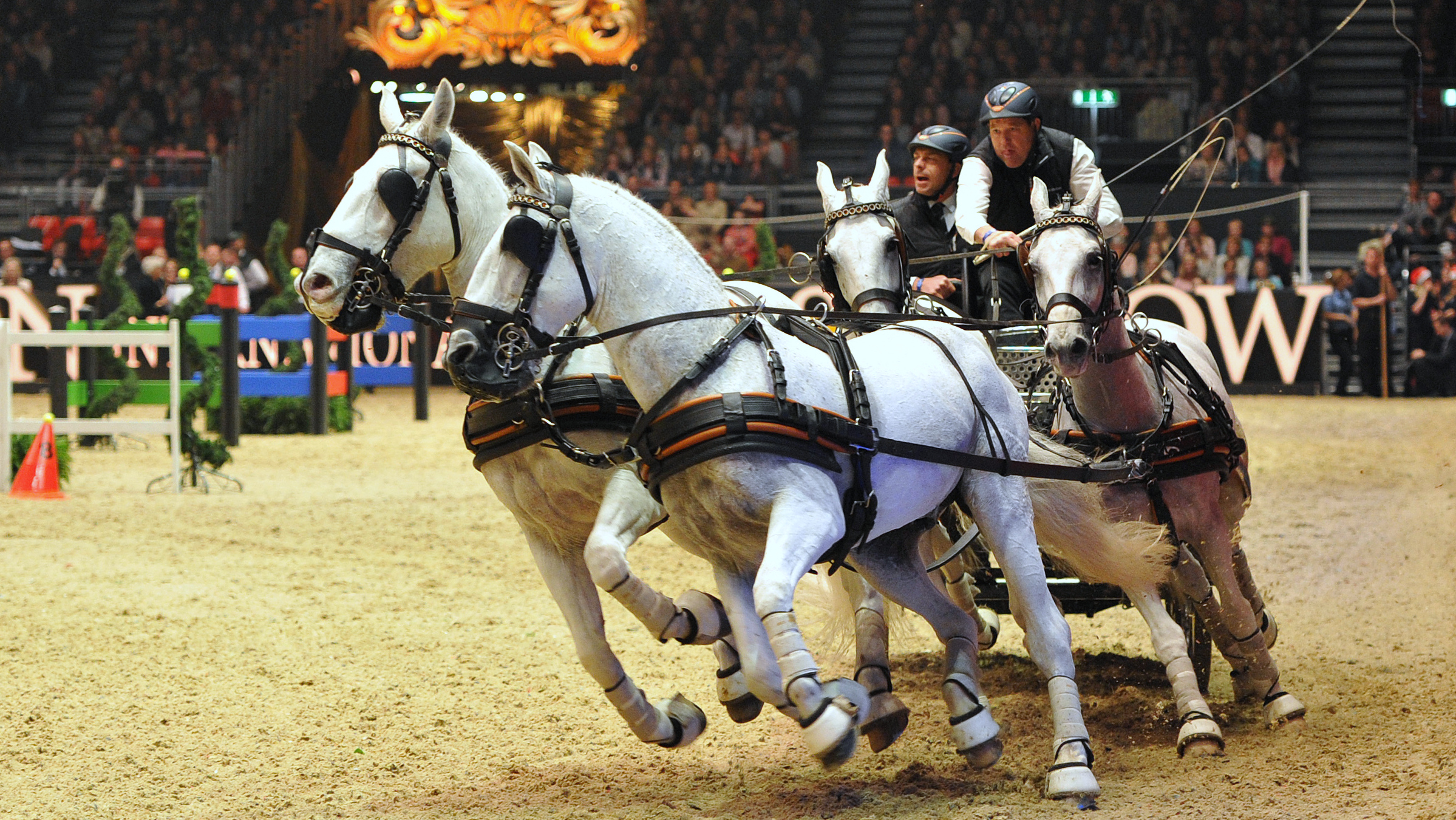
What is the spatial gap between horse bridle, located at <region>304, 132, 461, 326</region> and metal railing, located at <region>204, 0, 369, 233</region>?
17179 mm

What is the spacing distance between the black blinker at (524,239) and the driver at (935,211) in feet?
7.13

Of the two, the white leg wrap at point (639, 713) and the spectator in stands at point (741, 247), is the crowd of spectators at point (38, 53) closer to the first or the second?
the spectator in stands at point (741, 247)

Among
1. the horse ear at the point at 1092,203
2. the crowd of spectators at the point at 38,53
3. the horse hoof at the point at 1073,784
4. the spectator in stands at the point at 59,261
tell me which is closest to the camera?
the horse hoof at the point at 1073,784

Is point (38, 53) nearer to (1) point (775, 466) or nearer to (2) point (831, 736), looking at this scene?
(1) point (775, 466)

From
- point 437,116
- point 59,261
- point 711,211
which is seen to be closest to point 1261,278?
point 711,211

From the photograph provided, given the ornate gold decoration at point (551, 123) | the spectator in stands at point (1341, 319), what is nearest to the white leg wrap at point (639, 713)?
the spectator in stands at point (1341, 319)

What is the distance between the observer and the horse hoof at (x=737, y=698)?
4.00 meters

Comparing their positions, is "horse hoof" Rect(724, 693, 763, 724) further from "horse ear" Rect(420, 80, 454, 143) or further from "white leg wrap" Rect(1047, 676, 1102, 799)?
"horse ear" Rect(420, 80, 454, 143)

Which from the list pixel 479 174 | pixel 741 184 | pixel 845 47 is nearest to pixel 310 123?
pixel 741 184

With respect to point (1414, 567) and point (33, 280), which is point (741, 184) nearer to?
point (33, 280)

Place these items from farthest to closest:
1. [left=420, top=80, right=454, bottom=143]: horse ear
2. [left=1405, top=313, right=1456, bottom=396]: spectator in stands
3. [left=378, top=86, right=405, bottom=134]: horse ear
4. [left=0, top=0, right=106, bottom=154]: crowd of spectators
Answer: [left=0, top=0, right=106, bottom=154]: crowd of spectators < [left=1405, top=313, right=1456, bottom=396]: spectator in stands < [left=378, top=86, right=405, bottom=134]: horse ear < [left=420, top=80, right=454, bottom=143]: horse ear

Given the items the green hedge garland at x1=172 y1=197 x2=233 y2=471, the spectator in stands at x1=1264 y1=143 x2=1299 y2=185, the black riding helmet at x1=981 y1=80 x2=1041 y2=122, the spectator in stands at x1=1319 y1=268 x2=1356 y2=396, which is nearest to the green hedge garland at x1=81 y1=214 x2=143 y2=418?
the green hedge garland at x1=172 y1=197 x2=233 y2=471

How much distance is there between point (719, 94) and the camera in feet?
68.3

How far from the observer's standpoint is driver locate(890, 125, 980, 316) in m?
5.25
